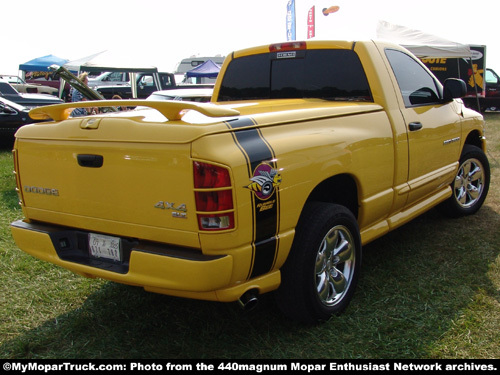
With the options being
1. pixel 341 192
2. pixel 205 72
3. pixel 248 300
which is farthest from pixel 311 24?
pixel 248 300

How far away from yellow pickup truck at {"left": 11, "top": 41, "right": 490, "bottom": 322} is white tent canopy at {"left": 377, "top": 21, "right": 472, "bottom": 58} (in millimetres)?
9077

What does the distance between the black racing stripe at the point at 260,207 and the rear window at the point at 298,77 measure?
4.80 ft

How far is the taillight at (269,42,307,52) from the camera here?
3764mm

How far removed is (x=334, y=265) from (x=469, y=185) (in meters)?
2.74

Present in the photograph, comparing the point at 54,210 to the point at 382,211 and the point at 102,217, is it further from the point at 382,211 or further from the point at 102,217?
the point at 382,211

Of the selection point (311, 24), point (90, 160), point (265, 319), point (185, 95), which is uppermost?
point (311, 24)

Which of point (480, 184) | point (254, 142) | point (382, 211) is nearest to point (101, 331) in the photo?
point (254, 142)

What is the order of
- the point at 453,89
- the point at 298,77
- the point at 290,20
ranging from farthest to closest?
1. the point at 290,20
2. the point at 453,89
3. the point at 298,77

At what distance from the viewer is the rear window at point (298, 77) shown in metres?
3.53

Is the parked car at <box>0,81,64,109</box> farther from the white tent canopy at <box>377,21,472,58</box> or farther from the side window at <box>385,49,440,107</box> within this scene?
the side window at <box>385,49,440,107</box>

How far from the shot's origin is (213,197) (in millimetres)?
2123

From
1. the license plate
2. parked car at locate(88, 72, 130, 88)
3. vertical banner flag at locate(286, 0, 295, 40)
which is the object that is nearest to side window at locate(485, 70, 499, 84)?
vertical banner flag at locate(286, 0, 295, 40)

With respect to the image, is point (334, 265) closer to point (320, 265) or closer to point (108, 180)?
point (320, 265)
